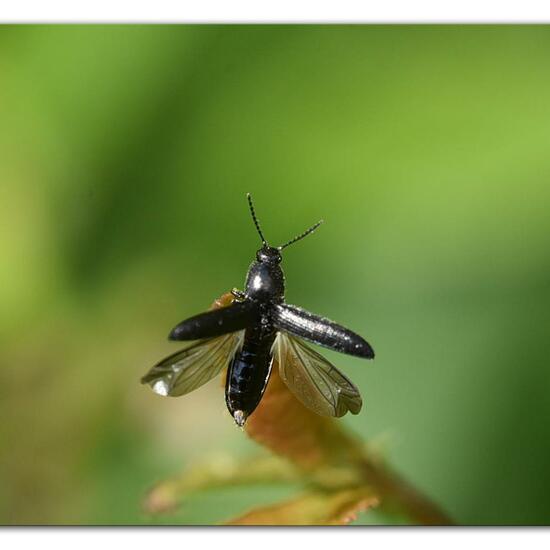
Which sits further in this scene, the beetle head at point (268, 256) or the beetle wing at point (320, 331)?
the beetle head at point (268, 256)

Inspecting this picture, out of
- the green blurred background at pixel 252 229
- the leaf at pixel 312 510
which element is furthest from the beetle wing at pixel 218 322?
the green blurred background at pixel 252 229

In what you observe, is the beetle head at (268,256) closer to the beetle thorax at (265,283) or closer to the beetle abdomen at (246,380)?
the beetle thorax at (265,283)

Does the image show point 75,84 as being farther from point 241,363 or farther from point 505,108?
point 241,363

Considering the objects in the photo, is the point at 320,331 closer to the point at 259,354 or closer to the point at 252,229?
the point at 259,354

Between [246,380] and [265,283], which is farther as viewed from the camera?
[265,283]

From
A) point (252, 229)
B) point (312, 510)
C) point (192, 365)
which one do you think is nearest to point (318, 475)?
point (312, 510)

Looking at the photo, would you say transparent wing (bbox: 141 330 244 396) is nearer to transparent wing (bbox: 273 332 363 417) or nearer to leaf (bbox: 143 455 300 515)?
transparent wing (bbox: 273 332 363 417)

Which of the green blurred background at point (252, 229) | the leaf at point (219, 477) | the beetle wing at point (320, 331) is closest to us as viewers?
the beetle wing at point (320, 331)
